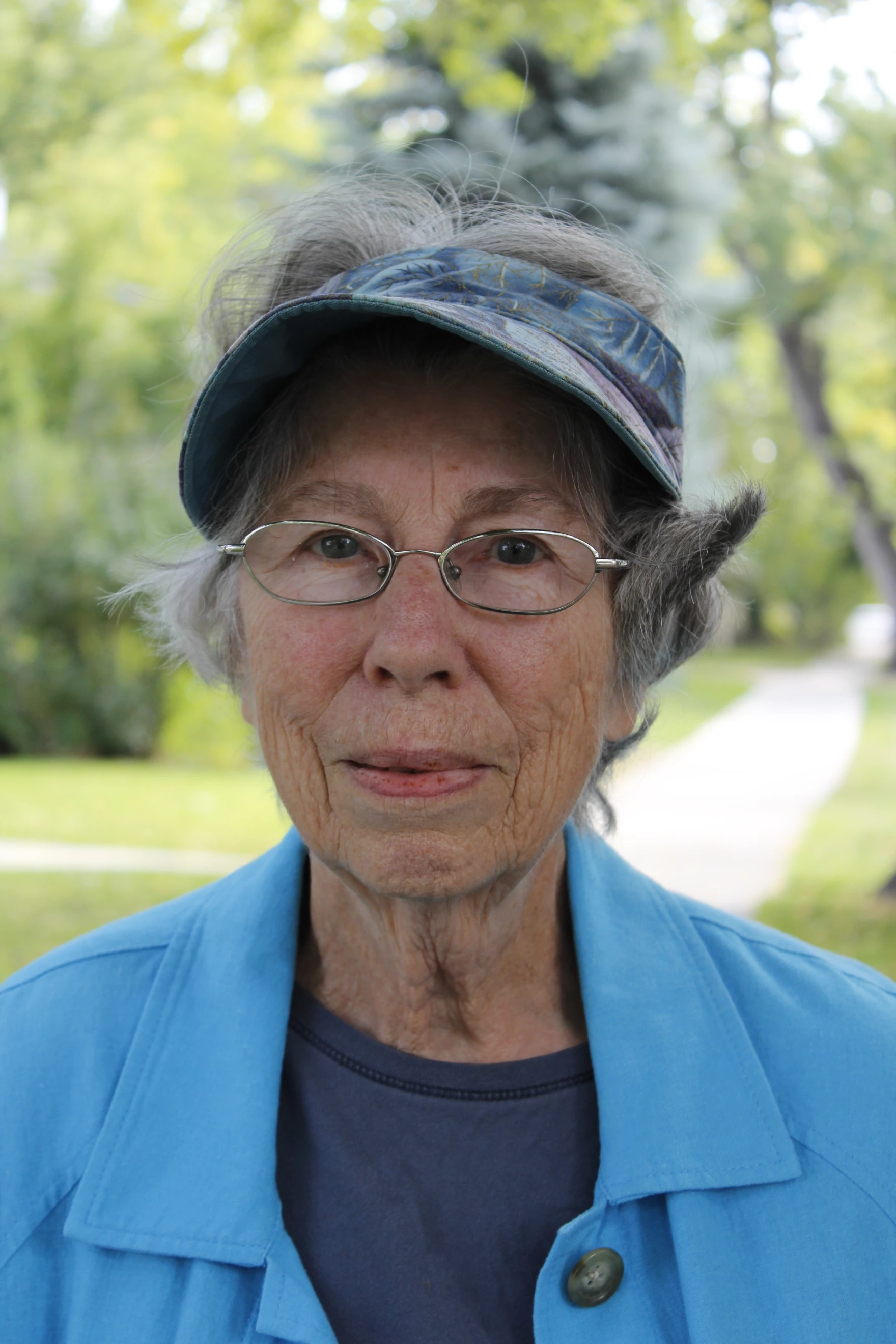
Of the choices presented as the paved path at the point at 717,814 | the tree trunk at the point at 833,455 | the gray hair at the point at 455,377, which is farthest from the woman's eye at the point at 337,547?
the tree trunk at the point at 833,455

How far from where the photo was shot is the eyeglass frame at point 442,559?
5.02 ft

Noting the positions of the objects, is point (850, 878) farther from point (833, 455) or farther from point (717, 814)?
point (833, 455)

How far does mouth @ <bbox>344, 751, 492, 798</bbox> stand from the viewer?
1522 millimetres

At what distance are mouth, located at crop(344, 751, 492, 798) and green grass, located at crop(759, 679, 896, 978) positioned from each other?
4130mm

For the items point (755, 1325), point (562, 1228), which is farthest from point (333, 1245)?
point (755, 1325)

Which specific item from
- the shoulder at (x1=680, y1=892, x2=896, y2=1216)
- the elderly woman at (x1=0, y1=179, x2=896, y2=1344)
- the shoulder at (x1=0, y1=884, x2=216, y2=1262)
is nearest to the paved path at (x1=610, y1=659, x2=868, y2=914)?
the shoulder at (x1=680, y1=892, x2=896, y2=1216)

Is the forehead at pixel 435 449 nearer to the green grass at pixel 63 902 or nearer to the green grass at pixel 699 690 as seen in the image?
the green grass at pixel 699 690

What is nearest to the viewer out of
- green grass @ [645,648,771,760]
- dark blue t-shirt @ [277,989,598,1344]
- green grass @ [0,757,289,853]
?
dark blue t-shirt @ [277,989,598,1344]

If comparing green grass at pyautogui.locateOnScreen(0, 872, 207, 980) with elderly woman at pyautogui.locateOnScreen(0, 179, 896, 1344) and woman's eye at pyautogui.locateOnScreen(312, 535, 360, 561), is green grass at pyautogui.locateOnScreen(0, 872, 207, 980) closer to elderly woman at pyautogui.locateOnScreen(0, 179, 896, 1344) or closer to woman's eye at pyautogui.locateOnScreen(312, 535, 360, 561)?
elderly woman at pyautogui.locateOnScreen(0, 179, 896, 1344)

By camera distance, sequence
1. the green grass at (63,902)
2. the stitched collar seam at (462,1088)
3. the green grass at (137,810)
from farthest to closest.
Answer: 1. the green grass at (137,810)
2. the green grass at (63,902)
3. the stitched collar seam at (462,1088)

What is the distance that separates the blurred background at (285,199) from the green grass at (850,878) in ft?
0.09

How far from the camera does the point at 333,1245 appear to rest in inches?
60.8

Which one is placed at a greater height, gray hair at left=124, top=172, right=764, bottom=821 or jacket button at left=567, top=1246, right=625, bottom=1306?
gray hair at left=124, top=172, right=764, bottom=821

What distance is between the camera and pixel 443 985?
1.73 m
